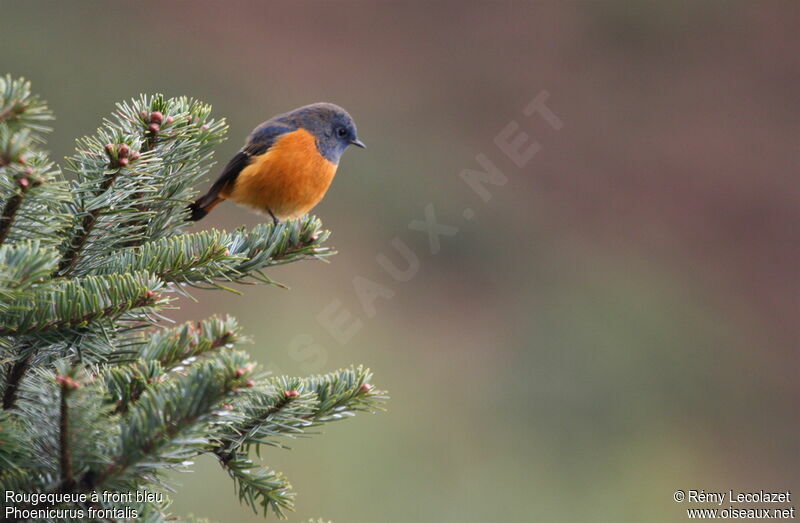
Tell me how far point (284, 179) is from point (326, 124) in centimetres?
27

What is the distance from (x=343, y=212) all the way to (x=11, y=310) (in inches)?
131

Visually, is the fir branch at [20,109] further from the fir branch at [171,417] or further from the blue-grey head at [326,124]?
the blue-grey head at [326,124]

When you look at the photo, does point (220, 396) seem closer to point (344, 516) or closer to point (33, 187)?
point (33, 187)

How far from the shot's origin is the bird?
1.90 metres

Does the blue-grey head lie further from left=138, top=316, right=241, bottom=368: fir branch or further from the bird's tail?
left=138, top=316, right=241, bottom=368: fir branch

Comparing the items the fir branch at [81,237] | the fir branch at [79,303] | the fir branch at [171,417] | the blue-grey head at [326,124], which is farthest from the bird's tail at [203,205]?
the fir branch at [171,417]

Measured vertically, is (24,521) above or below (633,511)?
above

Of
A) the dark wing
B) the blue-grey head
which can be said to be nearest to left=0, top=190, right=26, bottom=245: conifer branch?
the dark wing

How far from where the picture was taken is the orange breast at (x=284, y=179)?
1898 millimetres

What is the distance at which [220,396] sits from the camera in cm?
58

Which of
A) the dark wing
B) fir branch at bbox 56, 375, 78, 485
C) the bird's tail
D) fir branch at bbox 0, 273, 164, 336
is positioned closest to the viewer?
fir branch at bbox 56, 375, 78, 485

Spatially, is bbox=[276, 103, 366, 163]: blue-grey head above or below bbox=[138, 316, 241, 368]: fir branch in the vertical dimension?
above

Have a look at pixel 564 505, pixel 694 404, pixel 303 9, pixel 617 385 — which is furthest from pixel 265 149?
pixel 303 9

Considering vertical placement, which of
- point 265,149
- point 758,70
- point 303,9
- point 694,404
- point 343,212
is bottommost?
point 694,404
